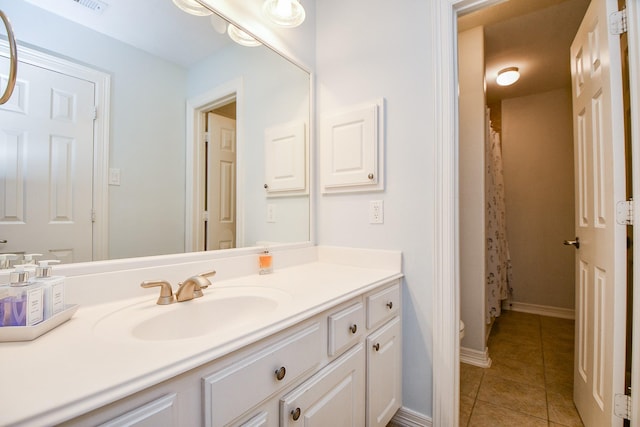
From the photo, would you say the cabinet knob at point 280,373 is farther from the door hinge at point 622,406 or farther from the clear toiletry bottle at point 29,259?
the door hinge at point 622,406

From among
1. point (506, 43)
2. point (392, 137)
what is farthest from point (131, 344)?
point (506, 43)

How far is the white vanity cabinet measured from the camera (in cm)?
53

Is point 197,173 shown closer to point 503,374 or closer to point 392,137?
point 392,137

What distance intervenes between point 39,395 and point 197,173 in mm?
916

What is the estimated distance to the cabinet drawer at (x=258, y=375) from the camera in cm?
59

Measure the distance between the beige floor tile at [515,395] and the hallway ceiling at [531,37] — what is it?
2331 millimetres

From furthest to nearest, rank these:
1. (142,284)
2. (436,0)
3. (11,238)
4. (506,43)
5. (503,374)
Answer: (506,43) → (503,374) → (436,0) → (142,284) → (11,238)

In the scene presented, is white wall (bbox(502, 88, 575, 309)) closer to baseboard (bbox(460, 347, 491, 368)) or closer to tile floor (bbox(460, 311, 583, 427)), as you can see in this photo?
tile floor (bbox(460, 311, 583, 427))

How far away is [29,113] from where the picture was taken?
811mm

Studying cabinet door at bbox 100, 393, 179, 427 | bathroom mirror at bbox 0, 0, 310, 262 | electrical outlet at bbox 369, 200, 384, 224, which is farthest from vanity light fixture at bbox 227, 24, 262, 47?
cabinet door at bbox 100, 393, 179, 427

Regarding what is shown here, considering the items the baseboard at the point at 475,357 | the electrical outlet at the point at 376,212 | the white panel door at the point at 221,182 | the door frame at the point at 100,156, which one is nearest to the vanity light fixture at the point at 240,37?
the white panel door at the point at 221,182

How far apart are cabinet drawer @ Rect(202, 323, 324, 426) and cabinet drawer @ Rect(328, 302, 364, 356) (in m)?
0.06

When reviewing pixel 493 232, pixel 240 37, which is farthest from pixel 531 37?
pixel 240 37

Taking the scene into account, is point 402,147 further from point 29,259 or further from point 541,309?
point 541,309
